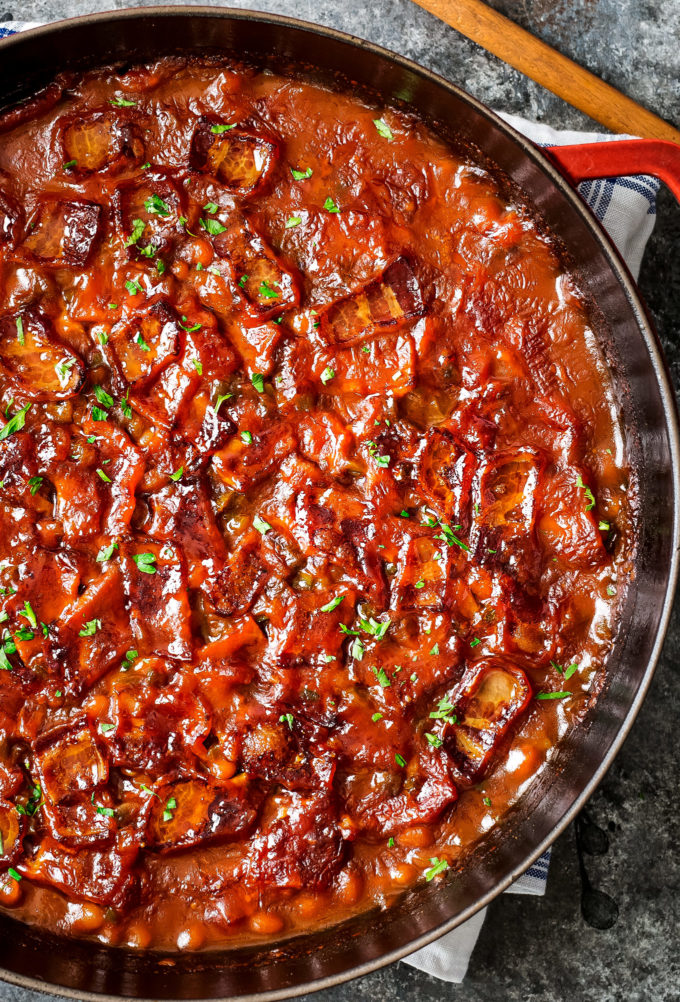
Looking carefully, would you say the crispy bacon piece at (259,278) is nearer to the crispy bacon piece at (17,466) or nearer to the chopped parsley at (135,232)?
the chopped parsley at (135,232)

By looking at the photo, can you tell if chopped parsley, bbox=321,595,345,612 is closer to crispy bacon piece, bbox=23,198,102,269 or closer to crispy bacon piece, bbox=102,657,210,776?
crispy bacon piece, bbox=102,657,210,776

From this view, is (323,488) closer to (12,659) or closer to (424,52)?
(12,659)

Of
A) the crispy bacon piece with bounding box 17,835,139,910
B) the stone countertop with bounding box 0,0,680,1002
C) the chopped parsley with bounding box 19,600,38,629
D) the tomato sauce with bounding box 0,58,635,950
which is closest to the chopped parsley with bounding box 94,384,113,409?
the tomato sauce with bounding box 0,58,635,950

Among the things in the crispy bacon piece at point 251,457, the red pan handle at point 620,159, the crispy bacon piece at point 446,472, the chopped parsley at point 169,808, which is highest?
the red pan handle at point 620,159

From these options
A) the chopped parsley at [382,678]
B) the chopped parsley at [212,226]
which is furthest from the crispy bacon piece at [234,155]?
the chopped parsley at [382,678]

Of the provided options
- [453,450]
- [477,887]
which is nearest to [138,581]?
[453,450]

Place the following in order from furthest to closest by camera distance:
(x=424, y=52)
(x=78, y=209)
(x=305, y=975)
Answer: (x=424, y=52)
(x=305, y=975)
(x=78, y=209)

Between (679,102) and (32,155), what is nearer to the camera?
(32,155)
